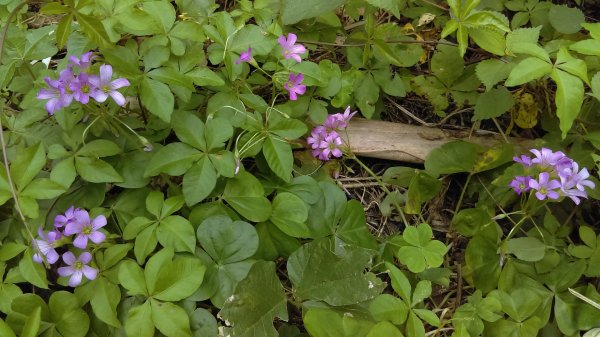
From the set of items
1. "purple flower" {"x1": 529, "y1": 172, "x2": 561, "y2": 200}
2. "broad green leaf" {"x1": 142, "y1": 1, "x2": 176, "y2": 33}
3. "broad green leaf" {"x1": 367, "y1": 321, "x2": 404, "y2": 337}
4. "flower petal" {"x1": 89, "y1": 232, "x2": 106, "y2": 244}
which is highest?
"broad green leaf" {"x1": 142, "y1": 1, "x2": 176, "y2": 33}

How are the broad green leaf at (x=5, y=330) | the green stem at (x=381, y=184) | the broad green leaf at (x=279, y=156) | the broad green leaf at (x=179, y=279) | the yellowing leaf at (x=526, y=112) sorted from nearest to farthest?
1. the broad green leaf at (x=5, y=330)
2. the broad green leaf at (x=179, y=279)
3. the broad green leaf at (x=279, y=156)
4. the green stem at (x=381, y=184)
5. the yellowing leaf at (x=526, y=112)

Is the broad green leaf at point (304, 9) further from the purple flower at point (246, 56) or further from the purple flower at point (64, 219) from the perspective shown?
the purple flower at point (64, 219)

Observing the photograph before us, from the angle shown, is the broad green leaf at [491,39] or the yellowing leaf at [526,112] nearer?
the broad green leaf at [491,39]

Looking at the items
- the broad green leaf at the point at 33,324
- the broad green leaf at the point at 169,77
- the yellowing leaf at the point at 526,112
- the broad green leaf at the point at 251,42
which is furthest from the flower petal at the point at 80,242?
the yellowing leaf at the point at 526,112

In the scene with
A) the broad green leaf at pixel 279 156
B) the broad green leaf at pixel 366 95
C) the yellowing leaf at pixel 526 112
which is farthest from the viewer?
the yellowing leaf at pixel 526 112

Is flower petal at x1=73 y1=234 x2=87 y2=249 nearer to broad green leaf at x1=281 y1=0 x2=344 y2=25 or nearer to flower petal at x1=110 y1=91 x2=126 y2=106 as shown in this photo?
flower petal at x1=110 y1=91 x2=126 y2=106

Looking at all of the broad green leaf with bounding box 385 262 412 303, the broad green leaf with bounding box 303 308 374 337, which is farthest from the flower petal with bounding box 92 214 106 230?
the broad green leaf with bounding box 385 262 412 303
